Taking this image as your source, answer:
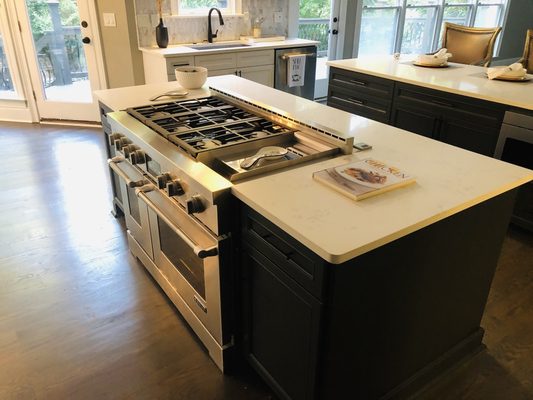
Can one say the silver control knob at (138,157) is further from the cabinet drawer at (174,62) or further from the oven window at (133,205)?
the cabinet drawer at (174,62)

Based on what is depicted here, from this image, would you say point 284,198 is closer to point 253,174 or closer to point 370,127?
point 253,174

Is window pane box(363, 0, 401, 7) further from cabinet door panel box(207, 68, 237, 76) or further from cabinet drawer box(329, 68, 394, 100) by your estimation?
cabinet drawer box(329, 68, 394, 100)

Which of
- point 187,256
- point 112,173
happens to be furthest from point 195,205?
Result: point 112,173

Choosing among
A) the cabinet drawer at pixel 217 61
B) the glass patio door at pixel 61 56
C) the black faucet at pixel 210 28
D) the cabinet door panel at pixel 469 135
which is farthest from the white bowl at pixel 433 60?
the glass patio door at pixel 61 56

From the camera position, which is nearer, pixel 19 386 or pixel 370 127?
pixel 19 386

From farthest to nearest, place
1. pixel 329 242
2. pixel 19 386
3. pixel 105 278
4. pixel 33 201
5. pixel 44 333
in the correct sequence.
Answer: pixel 33 201, pixel 105 278, pixel 44 333, pixel 19 386, pixel 329 242

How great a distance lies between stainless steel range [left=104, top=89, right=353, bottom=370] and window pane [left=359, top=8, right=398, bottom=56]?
14.3 feet

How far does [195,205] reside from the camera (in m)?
1.51

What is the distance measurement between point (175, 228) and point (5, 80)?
4.16 metres

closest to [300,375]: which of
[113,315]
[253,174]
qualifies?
[253,174]

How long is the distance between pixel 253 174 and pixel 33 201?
2.32 meters

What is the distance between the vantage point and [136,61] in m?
4.40

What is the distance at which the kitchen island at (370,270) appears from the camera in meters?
1.22

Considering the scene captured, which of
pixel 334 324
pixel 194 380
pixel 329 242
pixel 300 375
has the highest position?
pixel 329 242
